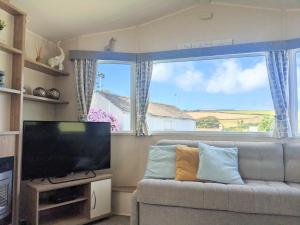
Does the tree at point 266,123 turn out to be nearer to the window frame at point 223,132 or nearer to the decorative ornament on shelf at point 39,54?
the window frame at point 223,132

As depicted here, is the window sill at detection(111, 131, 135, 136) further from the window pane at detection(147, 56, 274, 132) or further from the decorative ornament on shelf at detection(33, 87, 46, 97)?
the decorative ornament on shelf at detection(33, 87, 46, 97)

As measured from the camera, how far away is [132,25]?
3.87 meters

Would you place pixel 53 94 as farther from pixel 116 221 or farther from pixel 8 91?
pixel 116 221

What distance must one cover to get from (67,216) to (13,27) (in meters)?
2.23

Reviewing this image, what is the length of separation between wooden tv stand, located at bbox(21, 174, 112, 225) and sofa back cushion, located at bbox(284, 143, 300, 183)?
2.08 metres

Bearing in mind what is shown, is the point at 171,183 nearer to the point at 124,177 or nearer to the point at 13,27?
the point at 124,177

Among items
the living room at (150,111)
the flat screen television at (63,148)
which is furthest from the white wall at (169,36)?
the flat screen television at (63,148)

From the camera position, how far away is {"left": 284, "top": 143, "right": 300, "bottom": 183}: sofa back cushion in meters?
2.90

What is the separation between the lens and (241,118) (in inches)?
138

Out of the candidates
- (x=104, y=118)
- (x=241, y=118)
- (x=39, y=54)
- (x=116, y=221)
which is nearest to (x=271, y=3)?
(x=241, y=118)

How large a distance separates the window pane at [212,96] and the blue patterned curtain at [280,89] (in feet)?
0.53

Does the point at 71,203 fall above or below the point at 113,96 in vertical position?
below

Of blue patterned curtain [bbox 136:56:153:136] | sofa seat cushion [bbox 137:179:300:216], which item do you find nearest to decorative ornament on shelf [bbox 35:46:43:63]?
blue patterned curtain [bbox 136:56:153:136]

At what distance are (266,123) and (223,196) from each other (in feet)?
4.55
